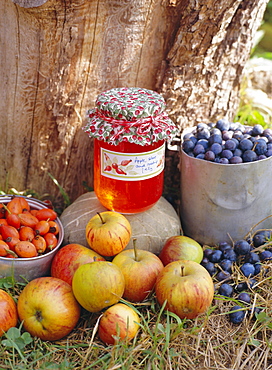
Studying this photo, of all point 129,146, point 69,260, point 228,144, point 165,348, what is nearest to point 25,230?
point 69,260

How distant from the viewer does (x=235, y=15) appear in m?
2.44

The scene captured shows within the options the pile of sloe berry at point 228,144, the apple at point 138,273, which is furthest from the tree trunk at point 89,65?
the apple at point 138,273

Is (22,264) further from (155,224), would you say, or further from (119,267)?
(155,224)

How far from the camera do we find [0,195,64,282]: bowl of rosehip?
6.53 ft

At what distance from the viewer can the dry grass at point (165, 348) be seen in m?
1.68

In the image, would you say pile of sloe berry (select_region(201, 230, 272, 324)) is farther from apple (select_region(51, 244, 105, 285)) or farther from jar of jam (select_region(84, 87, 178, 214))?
apple (select_region(51, 244, 105, 285))

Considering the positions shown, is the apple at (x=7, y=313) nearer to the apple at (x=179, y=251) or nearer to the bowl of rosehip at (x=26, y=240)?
the bowl of rosehip at (x=26, y=240)

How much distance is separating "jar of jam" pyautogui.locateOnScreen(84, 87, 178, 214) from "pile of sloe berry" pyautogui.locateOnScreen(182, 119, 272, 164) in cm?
23

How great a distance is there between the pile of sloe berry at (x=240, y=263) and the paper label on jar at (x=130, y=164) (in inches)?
22.8

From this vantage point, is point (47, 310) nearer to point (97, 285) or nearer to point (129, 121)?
point (97, 285)

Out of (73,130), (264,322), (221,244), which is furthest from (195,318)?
(73,130)

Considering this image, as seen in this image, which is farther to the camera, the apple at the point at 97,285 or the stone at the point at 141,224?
the stone at the point at 141,224

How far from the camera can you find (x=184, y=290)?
5.81 feet

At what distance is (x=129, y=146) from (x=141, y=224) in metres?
0.47
